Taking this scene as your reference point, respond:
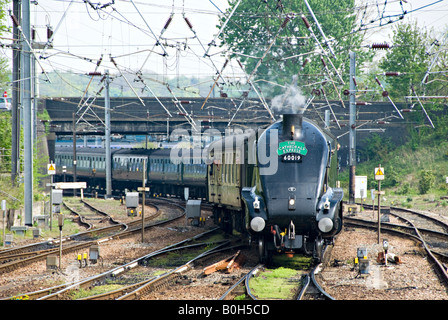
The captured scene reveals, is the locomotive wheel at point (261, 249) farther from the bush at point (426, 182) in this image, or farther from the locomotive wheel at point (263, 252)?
the bush at point (426, 182)

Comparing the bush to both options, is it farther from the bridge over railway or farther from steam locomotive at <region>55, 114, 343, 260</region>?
steam locomotive at <region>55, 114, 343, 260</region>

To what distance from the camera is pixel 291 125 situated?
47.6 feet

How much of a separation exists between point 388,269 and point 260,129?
15.2 feet

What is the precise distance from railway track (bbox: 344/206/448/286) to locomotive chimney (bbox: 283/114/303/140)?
4.54 metres

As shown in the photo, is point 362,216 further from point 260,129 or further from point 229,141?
point 260,129

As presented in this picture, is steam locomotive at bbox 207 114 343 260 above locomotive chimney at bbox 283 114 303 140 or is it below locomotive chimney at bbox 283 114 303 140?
below

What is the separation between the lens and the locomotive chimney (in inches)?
572

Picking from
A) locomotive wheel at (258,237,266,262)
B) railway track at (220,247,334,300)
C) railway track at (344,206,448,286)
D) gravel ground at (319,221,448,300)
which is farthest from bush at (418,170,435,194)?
railway track at (220,247,334,300)

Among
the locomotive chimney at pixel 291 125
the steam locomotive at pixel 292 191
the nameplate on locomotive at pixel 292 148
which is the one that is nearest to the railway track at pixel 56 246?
the steam locomotive at pixel 292 191

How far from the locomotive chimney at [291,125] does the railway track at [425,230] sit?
4540 millimetres

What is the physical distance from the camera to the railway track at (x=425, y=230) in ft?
50.9

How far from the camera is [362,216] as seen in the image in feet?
95.6

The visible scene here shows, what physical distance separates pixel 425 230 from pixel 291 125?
10452mm
